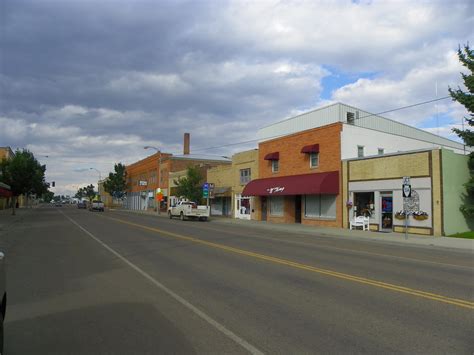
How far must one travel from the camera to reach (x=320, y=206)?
30.7m

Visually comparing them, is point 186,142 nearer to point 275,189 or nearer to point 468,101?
point 275,189

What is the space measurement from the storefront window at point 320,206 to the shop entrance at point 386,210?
401 centimetres

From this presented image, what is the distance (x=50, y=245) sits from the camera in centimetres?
1688

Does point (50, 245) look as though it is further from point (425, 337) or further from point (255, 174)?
Result: point (255, 174)

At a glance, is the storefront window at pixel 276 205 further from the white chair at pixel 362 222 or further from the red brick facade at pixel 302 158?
the white chair at pixel 362 222

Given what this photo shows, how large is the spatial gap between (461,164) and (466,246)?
25.9 ft

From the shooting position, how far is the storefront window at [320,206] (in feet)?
96.8

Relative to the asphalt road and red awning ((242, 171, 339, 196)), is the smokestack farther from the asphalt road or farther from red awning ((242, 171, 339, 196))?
the asphalt road

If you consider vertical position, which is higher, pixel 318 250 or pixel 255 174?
pixel 255 174

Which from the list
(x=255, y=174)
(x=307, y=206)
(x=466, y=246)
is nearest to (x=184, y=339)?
(x=466, y=246)

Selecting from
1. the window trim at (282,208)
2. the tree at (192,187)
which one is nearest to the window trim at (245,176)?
the window trim at (282,208)

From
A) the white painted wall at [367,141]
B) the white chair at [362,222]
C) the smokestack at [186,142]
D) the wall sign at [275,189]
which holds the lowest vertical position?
the white chair at [362,222]

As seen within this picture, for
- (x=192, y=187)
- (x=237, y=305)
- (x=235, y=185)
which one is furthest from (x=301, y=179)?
(x=237, y=305)

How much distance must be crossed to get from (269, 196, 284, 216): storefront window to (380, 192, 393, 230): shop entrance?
1040cm
